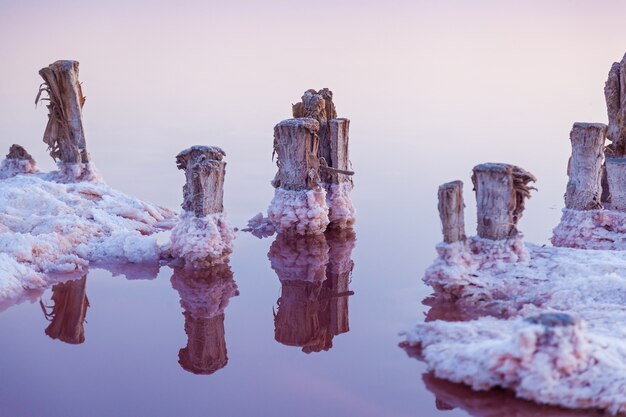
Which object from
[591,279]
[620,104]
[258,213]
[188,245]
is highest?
[620,104]

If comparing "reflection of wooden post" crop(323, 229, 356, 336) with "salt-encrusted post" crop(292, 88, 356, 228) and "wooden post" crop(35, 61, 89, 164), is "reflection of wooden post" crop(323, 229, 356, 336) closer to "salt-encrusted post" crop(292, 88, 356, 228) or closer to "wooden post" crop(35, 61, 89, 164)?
"salt-encrusted post" crop(292, 88, 356, 228)

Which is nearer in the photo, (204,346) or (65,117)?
(204,346)

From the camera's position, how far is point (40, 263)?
7.09 metres

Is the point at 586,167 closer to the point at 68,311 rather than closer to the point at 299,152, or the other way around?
the point at 299,152

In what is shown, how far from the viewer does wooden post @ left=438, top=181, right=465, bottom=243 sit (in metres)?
6.06

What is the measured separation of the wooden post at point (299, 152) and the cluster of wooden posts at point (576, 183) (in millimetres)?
2296

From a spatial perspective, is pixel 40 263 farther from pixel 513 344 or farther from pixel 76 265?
pixel 513 344

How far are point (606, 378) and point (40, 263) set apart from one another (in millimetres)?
4883

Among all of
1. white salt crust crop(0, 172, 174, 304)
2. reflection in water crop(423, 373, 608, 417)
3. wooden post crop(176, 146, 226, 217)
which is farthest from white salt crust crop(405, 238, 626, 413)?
white salt crust crop(0, 172, 174, 304)

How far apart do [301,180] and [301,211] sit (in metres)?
0.32

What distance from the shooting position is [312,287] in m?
6.97

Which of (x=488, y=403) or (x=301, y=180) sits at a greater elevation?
(x=301, y=180)

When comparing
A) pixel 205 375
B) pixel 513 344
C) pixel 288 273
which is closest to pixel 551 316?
pixel 513 344

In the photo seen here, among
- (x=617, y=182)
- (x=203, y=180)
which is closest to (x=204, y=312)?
(x=203, y=180)
